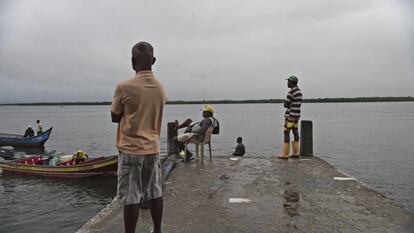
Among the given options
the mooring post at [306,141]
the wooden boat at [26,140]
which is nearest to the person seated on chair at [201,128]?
the mooring post at [306,141]

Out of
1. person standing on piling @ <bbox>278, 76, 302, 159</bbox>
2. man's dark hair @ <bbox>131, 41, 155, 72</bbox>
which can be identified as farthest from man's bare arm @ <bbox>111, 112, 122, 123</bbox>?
person standing on piling @ <bbox>278, 76, 302, 159</bbox>

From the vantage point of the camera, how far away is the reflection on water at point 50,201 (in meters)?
10.2

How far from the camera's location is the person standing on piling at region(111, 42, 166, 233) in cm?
316

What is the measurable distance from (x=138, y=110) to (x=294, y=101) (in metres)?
6.14

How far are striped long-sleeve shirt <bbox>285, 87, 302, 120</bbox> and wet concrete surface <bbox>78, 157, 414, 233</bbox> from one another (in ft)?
5.89

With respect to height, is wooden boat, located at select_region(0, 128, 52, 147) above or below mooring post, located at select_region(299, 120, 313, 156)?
below

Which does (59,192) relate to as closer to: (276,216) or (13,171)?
(13,171)

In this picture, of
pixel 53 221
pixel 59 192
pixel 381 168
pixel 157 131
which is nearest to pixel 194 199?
pixel 157 131

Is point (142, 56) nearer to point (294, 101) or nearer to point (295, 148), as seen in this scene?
point (294, 101)

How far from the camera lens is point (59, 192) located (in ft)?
45.7

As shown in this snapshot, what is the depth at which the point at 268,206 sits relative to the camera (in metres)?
5.03

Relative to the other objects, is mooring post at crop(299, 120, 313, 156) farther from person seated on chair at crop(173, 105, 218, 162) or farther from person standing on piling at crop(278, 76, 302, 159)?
person seated on chair at crop(173, 105, 218, 162)

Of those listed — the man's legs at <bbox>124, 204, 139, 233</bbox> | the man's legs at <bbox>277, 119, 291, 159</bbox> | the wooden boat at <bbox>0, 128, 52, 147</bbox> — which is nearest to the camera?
the man's legs at <bbox>124, 204, 139, 233</bbox>

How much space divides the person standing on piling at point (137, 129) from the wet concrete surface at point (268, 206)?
1000 mm
